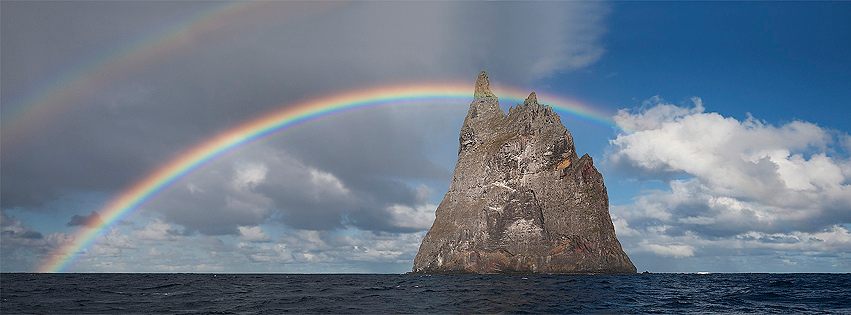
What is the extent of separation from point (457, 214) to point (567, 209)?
3124 centimetres

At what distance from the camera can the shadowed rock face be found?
173 meters

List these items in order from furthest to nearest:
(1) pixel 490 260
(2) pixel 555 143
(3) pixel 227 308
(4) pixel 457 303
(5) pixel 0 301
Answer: (2) pixel 555 143 < (1) pixel 490 260 < (5) pixel 0 301 < (4) pixel 457 303 < (3) pixel 227 308

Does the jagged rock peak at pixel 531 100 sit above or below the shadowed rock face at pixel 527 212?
above

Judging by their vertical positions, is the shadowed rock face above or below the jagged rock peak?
below

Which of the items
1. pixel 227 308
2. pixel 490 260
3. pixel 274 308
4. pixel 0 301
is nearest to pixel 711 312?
pixel 274 308

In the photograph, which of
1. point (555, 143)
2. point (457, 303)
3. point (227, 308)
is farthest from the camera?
point (555, 143)

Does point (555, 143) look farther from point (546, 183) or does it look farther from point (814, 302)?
point (814, 302)

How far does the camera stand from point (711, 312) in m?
45.3

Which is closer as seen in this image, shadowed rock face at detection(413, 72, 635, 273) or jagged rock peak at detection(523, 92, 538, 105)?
shadowed rock face at detection(413, 72, 635, 273)

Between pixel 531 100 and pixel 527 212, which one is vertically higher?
pixel 531 100

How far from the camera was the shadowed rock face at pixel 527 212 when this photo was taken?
569ft

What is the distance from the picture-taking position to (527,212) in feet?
584

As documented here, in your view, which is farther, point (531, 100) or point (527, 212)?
point (531, 100)

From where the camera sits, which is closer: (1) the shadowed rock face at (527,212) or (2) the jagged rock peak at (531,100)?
(1) the shadowed rock face at (527,212)
